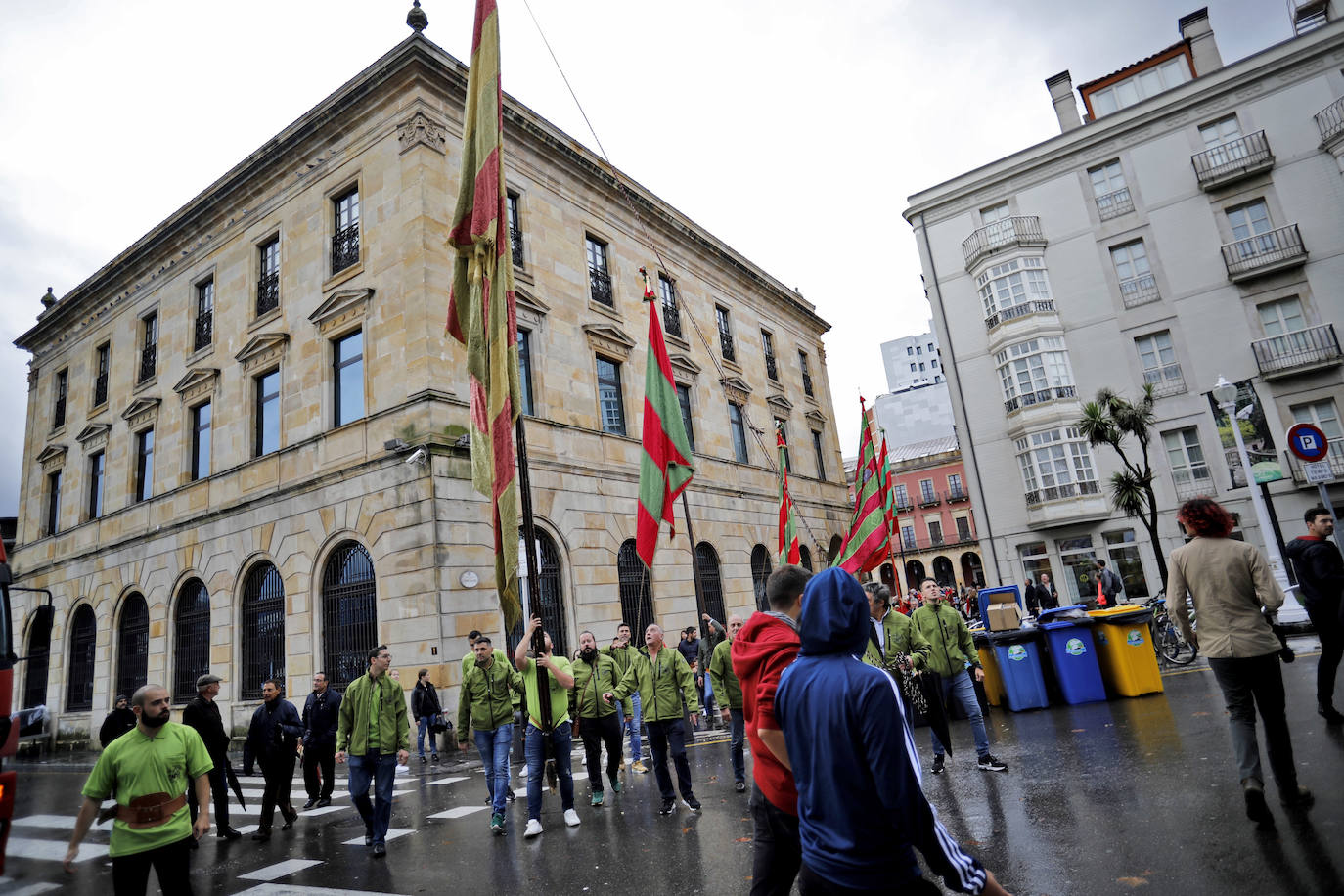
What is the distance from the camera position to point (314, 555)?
53.7 feet

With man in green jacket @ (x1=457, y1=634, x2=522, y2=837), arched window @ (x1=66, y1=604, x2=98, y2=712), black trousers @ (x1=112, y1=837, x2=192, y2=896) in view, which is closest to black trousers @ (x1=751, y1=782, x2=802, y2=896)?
black trousers @ (x1=112, y1=837, x2=192, y2=896)

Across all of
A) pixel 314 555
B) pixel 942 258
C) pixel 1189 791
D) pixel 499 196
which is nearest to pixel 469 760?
pixel 314 555

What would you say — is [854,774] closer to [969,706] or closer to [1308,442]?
[969,706]

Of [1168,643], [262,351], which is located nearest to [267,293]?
[262,351]

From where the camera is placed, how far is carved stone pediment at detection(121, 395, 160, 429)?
72.7 feet

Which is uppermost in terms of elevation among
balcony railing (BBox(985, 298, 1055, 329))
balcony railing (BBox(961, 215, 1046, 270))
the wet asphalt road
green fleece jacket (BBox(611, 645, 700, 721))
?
balcony railing (BBox(961, 215, 1046, 270))

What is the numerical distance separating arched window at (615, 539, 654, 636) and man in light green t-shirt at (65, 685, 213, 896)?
1401 centimetres

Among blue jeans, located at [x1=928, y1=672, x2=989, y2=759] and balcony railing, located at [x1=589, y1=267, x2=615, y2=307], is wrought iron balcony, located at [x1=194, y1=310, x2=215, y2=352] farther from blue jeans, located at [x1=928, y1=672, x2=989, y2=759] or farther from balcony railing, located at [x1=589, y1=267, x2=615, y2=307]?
blue jeans, located at [x1=928, y1=672, x2=989, y2=759]

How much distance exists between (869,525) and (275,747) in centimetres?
1006

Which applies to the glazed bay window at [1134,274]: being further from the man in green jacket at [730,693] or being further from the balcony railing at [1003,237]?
the man in green jacket at [730,693]

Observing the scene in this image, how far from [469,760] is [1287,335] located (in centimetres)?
2954

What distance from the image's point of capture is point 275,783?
8.65 m

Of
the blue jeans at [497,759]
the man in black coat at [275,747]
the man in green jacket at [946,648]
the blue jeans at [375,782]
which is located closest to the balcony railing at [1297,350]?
the man in green jacket at [946,648]

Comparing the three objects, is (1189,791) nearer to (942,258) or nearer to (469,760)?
(469,760)
